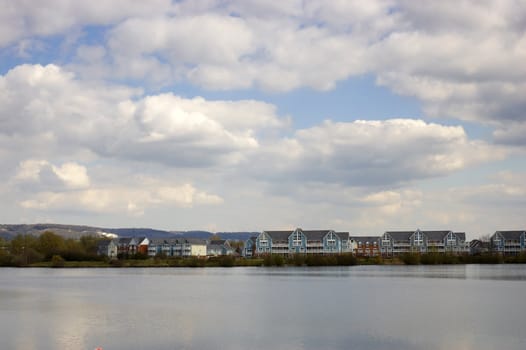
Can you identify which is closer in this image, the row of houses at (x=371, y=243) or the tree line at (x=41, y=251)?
the tree line at (x=41, y=251)

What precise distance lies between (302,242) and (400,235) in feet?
65.1

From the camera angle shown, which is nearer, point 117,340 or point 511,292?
point 117,340

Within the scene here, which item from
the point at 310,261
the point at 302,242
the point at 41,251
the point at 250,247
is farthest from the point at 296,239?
the point at 41,251

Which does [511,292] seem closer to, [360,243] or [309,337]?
[309,337]

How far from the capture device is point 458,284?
4850 cm

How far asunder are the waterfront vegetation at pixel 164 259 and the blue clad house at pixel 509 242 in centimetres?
A: 2863

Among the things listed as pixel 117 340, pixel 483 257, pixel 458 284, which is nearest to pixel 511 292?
pixel 458 284

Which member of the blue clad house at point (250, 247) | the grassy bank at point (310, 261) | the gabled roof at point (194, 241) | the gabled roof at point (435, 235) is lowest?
the grassy bank at point (310, 261)

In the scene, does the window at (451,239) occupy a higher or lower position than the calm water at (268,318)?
higher

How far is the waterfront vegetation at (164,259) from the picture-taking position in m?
89.8

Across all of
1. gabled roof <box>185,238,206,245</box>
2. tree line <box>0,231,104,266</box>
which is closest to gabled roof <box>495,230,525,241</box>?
gabled roof <box>185,238,206,245</box>

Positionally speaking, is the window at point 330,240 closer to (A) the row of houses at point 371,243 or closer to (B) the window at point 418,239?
(A) the row of houses at point 371,243

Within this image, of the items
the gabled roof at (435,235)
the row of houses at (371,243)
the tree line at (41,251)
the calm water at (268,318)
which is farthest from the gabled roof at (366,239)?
the calm water at (268,318)

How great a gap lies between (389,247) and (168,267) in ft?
Result: 156
